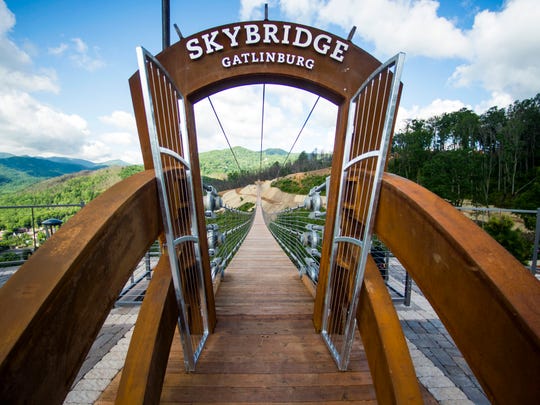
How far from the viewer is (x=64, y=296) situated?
0.89 m

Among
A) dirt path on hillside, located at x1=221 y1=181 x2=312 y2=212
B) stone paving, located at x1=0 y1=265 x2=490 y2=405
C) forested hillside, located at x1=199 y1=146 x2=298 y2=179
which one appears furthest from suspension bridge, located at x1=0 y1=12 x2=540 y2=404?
forested hillside, located at x1=199 y1=146 x2=298 y2=179

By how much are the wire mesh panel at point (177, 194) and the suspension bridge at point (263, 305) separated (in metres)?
0.01

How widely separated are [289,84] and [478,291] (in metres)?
1.97

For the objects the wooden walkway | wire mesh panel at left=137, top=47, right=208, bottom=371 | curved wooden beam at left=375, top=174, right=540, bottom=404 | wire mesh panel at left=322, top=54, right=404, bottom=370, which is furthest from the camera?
the wooden walkway

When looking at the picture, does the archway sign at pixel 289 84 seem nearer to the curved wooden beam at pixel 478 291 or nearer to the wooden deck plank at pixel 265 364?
the wooden deck plank at pixel 265 364

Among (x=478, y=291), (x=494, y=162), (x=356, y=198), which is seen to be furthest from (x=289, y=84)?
(x=494, y=162)

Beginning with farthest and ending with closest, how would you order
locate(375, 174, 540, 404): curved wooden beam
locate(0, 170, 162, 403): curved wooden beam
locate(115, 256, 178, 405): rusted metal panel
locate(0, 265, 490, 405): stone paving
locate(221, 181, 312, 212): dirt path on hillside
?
1. locate(221, 181, 312, 212): dirt path on hillside
2. locate(0, 265, 490, 405): stone paving
3. locate(115, 256, 178, 405): rusted metal panel
4. locate(375, 174, 540, 404): curved wooden beam
5. locate(0, 170, 162, 403): curved wooden beam

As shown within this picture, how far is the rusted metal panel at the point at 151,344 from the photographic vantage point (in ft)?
4.25

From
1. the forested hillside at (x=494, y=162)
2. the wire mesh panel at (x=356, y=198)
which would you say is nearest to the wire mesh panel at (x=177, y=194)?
the wire mesh panel at (x=356, y=198)

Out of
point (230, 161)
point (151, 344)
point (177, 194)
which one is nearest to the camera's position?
point (151, 344)

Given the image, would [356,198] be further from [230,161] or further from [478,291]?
[230,161]

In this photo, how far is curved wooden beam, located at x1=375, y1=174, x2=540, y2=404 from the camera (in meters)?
0.86

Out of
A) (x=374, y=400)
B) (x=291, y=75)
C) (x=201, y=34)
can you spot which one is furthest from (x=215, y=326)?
(x=201, y=34)

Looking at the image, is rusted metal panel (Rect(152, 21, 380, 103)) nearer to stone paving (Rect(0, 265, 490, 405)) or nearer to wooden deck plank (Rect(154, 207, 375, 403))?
wooden deck plank (Rect(154, 207, 375, 403))
